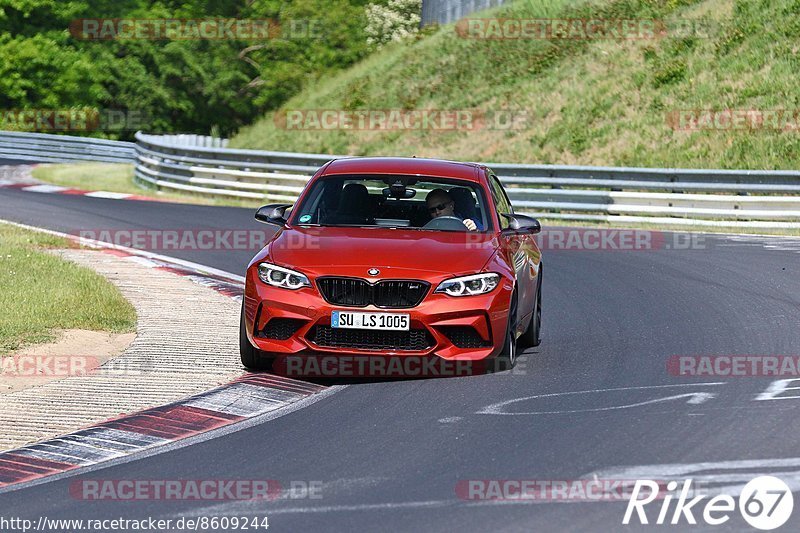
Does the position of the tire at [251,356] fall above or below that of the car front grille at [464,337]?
below

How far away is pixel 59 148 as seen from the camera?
1688 inches

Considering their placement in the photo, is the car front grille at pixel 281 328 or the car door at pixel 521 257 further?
the car door at pixel 521 257

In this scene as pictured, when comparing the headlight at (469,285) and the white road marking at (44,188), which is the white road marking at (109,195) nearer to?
the white road marking at (44,188)

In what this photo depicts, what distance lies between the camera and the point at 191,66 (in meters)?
65.6

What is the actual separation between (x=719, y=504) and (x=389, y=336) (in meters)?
3.65

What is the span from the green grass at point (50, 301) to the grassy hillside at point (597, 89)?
1963cm

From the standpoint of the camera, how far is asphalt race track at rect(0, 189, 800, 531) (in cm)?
614

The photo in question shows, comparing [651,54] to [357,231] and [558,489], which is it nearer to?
[357,231]

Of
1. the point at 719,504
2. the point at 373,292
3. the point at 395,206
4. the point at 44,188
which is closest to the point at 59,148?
the point at 44,188

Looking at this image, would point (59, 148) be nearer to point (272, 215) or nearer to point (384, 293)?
point (272, 215)

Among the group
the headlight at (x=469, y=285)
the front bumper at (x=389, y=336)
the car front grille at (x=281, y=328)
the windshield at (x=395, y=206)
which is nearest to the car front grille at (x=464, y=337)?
the front bumper at (x=389, y=336)

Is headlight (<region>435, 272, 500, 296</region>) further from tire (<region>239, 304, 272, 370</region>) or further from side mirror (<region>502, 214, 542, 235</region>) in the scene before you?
tire (<region>239, 304, 272, 370</region>)

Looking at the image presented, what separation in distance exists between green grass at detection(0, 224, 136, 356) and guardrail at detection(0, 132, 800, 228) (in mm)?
10741

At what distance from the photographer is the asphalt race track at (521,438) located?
6.14 m
